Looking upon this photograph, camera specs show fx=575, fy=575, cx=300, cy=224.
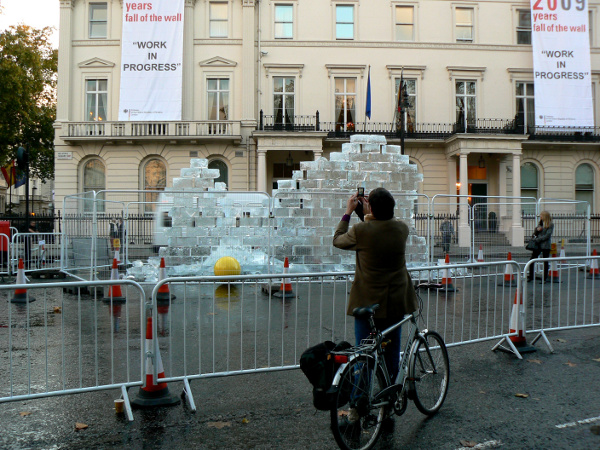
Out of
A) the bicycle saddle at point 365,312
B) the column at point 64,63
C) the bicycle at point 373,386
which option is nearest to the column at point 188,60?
the column at point 64,63

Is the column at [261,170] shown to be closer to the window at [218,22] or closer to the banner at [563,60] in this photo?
the window at [218,22]

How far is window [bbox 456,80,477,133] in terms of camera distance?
33.5 m

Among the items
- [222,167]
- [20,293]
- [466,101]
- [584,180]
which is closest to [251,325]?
[20,293]

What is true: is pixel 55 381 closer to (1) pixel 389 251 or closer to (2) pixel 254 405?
(2) pixel 254 405

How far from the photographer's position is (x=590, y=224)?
17.6m

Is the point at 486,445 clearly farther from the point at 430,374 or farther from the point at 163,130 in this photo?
the point at 163,130

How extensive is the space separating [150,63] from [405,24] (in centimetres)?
1468

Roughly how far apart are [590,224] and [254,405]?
611 inches

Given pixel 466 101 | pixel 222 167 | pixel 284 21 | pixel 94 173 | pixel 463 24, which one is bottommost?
pixel 94 173

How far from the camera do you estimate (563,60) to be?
3127 centimetres

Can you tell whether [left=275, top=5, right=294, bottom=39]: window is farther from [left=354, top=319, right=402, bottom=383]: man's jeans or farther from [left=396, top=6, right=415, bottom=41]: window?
[left=354, top=319, right=402, bottom=383]: man's jeans

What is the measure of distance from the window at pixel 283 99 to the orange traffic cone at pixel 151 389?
28322mm

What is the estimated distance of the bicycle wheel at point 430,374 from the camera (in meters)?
4.84

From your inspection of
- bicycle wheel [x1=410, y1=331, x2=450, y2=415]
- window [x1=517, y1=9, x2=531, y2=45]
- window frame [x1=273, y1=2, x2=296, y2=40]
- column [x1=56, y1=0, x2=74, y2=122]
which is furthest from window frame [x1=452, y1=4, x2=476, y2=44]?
bicycle wheel [x1=410, y1=331, x2=450, y2=415]
